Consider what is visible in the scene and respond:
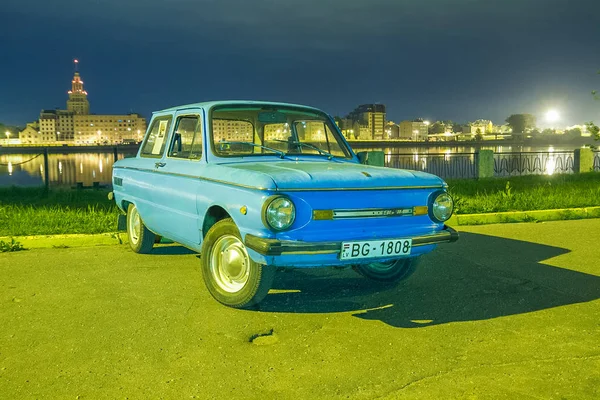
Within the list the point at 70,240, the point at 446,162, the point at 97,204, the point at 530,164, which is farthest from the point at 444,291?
the point at 530,164

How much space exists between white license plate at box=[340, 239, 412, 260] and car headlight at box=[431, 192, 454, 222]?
1.48ft

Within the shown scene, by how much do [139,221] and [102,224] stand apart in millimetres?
1966

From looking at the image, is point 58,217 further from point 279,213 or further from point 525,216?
point 525,216

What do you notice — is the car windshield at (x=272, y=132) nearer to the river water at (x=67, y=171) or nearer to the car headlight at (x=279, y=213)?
the car headlight at (x=279, y=213)

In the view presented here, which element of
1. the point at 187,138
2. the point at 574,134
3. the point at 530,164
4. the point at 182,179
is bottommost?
the point at 530,164

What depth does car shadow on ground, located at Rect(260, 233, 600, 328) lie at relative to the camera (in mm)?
4625

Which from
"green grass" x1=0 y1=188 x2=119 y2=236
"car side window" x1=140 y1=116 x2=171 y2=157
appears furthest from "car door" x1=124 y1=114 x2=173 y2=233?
"green grass" x1=0 y1=188 x2=119 y2=236

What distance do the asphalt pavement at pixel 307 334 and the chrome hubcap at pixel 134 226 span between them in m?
0.51

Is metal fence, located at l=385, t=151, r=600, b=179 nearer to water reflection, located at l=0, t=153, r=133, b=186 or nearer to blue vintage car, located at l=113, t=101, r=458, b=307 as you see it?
water reflection, located at l=0, t=153, r=133, b=186

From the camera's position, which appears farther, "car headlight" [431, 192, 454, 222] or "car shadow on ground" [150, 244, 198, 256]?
"car shadow on ground" [150, 244, 198, 256]

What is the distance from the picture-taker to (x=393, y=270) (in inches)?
216

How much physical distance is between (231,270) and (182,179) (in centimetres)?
112

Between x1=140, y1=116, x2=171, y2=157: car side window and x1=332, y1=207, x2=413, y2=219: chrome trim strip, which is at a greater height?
x1=140, y1=116, x2=171, y2=157: car side window

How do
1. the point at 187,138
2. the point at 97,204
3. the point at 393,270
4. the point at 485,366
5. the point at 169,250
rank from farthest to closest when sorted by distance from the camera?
the point at 97,204 < the point at 169,250 < the point at 187,138 < the point at 393,270 < the point at 485,366
